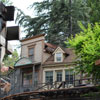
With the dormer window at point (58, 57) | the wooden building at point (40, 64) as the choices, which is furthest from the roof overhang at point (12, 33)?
the dormer window at point (58, 57)

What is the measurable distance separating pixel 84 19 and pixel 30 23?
7012mm

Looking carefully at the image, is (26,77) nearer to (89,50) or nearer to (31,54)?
(31,54)

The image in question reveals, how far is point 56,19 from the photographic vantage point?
3597 cm

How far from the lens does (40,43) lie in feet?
101

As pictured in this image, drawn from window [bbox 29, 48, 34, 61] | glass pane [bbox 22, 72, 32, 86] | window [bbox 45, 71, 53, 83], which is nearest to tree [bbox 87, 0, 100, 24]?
window [bbox 29, 48, 34, 61]

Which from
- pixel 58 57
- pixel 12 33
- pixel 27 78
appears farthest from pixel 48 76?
pixel 12 33

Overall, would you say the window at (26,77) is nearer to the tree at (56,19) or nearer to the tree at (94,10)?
the tree at (56,19)

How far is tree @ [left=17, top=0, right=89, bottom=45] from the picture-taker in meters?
34.3

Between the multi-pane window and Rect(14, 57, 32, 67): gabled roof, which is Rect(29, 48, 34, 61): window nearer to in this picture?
the multi-pane window

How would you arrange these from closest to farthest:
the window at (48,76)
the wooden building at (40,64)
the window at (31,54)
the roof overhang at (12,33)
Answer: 1. the roof overhang at (12,33)
2. the wooden building at (40,64)
3. the window at (48,76)
4. the window at (31,54)

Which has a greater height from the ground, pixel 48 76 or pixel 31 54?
pixel 31 54

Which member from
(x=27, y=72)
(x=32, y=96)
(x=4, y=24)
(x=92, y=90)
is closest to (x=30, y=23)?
(x=27, y=72)

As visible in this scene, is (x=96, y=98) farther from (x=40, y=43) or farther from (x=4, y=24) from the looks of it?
(x=4, y=24)

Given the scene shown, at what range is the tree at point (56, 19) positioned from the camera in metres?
34.3
